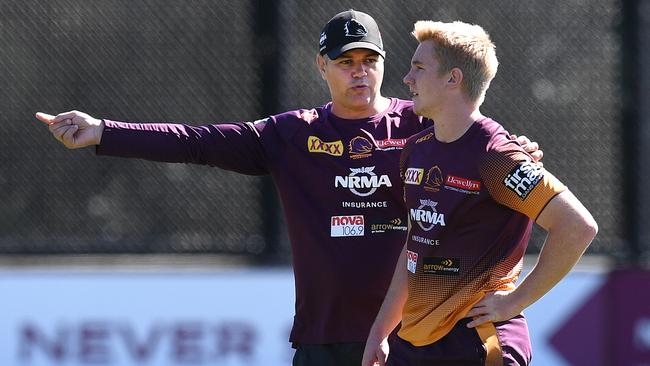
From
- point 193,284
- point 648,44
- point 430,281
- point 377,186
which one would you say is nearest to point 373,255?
point 377,186

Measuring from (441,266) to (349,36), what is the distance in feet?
3.63

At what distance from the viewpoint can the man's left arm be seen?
3135mm

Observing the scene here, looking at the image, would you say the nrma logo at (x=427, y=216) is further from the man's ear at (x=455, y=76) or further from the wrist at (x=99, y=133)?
the wrist at (x=99, y=133)

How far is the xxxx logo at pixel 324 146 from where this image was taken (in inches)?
160

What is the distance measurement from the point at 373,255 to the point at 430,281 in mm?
651

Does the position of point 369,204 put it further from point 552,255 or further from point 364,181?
point 552,255

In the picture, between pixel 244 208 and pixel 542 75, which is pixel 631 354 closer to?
pixel 542 75

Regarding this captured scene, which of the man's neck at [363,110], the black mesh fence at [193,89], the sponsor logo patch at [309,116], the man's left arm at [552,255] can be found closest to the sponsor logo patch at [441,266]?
the man's left arm at [552,255]

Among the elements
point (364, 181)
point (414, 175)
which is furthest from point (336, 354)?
point (414, 175)

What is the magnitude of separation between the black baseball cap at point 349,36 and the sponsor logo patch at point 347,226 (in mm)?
602

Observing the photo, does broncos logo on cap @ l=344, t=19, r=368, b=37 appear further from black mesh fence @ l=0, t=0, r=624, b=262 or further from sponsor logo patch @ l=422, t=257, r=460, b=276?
black mesh fence @ l=0, t=0, r=624, b=262

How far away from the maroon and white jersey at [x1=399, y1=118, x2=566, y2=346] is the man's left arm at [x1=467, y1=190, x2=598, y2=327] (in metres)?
0.04

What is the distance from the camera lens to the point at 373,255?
402cm

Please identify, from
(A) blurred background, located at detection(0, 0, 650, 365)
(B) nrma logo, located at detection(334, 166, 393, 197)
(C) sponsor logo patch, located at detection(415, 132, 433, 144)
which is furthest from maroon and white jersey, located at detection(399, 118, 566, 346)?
(A) blurred background, located at detection(0, 0, 650, 365)
